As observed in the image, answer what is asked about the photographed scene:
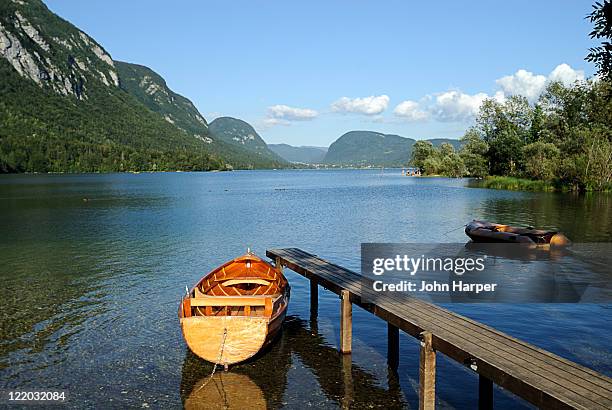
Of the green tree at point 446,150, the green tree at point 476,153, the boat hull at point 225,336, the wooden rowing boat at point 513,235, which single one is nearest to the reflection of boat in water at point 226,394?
the boat hull at point 225,336

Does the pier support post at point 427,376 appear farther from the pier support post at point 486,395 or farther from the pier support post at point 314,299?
the pier support post at point 314,299

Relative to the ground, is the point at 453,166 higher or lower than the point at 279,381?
higher

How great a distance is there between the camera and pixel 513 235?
2803 centimetres

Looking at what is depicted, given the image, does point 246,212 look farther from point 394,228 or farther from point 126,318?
point 126,318

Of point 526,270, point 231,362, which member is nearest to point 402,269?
point 526,270

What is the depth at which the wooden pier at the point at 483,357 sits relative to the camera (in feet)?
23.6

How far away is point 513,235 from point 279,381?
2011 centimetres

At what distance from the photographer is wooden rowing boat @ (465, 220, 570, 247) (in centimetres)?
2697

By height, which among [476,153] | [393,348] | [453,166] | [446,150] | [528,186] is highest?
[446,150]

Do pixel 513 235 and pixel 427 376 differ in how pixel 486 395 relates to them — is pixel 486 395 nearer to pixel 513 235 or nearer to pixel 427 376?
pixel 427 376

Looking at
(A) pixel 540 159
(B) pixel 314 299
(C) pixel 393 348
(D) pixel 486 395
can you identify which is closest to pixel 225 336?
(C) pixel 393 348

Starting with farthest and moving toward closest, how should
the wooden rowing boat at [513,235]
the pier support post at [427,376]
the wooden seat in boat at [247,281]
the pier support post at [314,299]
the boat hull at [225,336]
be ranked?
1. the wooden rowing boat at [513,235]
2. the pier support post at [314,299]
3. the wooden seat in boat at [247,281]
4. the boat hull at [225,336]
5. the pier support post at [427,376]

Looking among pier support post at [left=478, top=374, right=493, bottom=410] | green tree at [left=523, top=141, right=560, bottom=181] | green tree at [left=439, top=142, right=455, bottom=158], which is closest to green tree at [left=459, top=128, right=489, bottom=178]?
green tree at [left=523, top=141, right=560, bottom=181]

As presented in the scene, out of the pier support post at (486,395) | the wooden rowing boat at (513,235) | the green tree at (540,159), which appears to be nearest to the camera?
the pier support post at (486,395)
